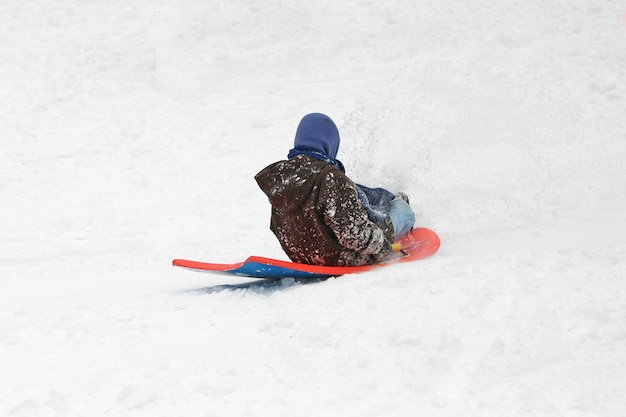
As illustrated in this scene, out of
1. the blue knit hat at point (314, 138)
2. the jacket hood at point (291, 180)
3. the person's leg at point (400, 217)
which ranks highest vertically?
the blue knit hat at point (314, 138)

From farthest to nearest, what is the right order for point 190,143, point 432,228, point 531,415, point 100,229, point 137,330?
point 190,143 < point 100,229 < point 432,228 < point 137,330 < point 531,415

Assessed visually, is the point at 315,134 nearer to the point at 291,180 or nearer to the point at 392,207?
the point at 291,180

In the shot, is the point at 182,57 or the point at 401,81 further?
the point at 182,57

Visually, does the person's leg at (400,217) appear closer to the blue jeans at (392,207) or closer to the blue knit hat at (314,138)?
the blue jeans at (392,207)

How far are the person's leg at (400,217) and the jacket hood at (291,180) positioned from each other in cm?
92

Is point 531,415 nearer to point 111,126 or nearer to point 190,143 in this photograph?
point 190,143

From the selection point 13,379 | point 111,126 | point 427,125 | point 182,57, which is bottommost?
point 13,379

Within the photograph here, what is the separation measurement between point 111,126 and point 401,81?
10.7 feet

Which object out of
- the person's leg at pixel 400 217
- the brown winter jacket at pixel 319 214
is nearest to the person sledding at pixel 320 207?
the brown winter jacket at pixel 319 214

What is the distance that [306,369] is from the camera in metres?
3.13

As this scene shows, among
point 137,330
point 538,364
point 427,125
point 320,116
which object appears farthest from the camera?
point 427,125

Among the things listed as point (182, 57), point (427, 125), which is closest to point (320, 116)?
point (427, 125)

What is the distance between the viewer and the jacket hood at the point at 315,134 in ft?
14.2

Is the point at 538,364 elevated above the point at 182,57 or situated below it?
below
